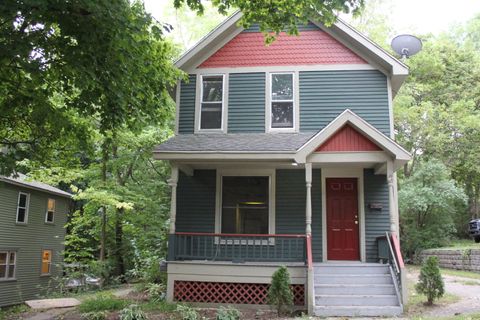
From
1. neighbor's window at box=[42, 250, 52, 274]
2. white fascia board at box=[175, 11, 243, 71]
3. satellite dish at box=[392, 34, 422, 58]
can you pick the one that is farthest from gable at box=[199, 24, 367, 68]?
neighbor's window at box=[42, 250, 52, 274]

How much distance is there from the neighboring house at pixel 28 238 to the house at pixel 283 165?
1128cm

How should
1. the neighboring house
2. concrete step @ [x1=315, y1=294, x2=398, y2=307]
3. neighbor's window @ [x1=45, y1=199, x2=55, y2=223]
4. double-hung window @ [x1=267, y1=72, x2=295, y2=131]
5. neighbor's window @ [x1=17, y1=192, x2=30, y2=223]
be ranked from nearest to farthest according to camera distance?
concrete step @ [x1=315, y1=294, x2=398, y2=307], double-hung window @ [x1=267, y1=72, x2=295, y2=131], the neighboring house, neighbor's window @ [x1=17, y1=192, x2=30, y2=223], neighbor's window @ [x1=45, y1=199, x2=55, y2=223]

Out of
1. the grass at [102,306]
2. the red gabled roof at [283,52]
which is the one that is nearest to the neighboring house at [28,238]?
the grass at [102,306]

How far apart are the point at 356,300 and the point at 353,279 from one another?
754mm

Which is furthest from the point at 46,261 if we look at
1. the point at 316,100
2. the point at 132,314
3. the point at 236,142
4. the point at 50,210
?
the point at 316,100

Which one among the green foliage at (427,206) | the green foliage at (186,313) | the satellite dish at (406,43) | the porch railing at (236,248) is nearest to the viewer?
the green foliage at (186,313)

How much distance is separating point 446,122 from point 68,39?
1908 centimetres

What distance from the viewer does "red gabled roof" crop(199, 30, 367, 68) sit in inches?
489

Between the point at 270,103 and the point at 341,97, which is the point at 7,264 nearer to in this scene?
the point at 270,103

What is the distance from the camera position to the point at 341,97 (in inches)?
480

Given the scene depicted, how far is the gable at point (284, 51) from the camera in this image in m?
12.4

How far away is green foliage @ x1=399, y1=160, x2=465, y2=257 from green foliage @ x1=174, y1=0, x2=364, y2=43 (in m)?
13.3

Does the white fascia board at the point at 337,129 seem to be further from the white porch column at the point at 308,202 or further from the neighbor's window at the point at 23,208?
the neighbor's window at the point at 23,208

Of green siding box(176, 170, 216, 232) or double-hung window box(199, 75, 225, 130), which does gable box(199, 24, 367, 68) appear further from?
green siding box(176, 170, 216, 232)
